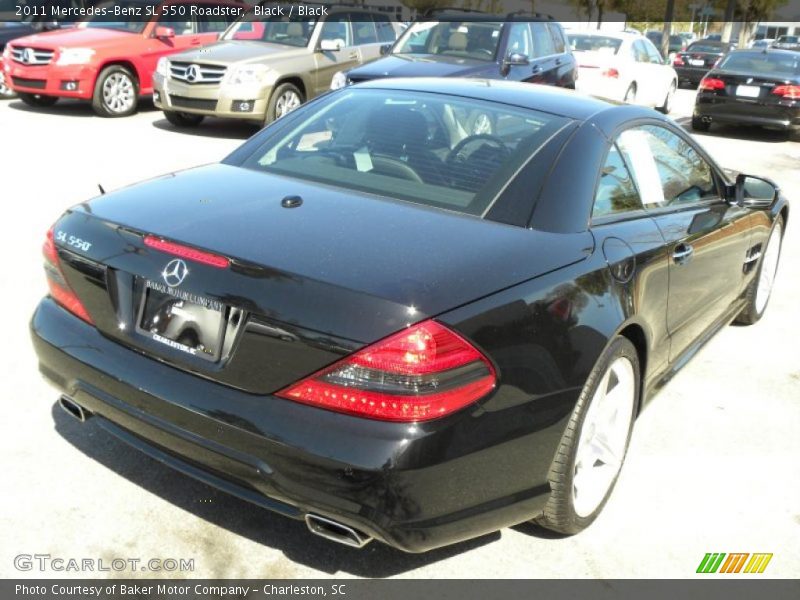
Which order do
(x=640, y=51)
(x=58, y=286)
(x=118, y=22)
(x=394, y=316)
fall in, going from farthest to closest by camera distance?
(x=640, y=51) < (x=118, y=22) < (x=58, y=286) < (x=394, y=316)

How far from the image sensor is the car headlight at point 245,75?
37.9 ft

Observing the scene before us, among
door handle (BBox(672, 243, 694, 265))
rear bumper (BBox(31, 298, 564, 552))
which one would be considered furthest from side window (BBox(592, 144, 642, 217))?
rear bumper (BBox(31, 298, 564, 552))

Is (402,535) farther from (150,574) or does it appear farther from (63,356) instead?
(63,356)

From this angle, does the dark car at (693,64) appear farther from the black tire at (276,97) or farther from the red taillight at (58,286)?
the red taillight at (58,286)

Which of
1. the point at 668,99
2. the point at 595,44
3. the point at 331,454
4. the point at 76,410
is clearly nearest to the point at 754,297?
the point at 331,454

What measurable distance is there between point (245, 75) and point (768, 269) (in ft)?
26.0

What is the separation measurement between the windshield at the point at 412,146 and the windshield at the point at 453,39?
7259 mm

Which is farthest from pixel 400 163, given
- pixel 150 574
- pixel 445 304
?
pixel 150 574

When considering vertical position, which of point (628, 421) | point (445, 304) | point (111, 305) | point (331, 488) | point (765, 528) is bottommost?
point (765, 528)

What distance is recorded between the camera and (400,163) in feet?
11.4

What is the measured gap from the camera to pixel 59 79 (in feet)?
41.1

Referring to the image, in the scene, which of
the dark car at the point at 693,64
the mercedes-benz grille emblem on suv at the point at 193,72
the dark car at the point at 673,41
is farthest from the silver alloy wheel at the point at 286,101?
the dark car at the point at 673,41

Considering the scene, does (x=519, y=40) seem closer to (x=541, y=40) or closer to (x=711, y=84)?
(x=541, y=40)

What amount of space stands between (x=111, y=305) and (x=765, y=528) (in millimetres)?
2542
